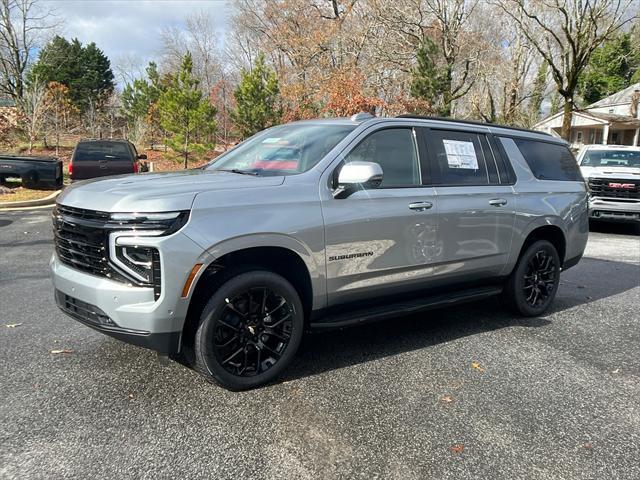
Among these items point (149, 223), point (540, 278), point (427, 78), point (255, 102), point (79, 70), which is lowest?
point (540, 278)

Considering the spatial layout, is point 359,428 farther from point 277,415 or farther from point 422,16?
point 422,16


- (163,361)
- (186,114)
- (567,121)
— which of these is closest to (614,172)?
(163,361)

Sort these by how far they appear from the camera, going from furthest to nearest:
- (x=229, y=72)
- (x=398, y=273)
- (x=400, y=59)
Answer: (x=229, y=72)
(x=400, y=59)
(x=398, y=273)

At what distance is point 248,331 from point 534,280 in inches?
130

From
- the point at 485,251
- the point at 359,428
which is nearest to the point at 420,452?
the point at 359,428

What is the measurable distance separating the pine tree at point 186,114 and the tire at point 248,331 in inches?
727

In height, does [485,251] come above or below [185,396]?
above

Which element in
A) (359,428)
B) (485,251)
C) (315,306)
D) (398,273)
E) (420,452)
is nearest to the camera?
(420,452)

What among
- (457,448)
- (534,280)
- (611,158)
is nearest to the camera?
(457,448)

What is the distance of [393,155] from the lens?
13.5ft

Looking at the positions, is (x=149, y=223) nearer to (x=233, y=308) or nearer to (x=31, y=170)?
(x=233, y=308)

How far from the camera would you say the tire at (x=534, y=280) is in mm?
5074

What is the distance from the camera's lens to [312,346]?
14.1 feet

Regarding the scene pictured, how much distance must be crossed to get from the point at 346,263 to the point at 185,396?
1.43 meters
